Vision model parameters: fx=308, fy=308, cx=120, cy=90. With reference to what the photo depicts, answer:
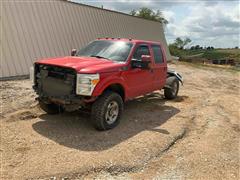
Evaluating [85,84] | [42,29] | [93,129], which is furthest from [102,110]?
[42,29]

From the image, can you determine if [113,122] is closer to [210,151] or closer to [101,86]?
[101,86]

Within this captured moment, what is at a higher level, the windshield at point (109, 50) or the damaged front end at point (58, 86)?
the windshield at point (109, 50)

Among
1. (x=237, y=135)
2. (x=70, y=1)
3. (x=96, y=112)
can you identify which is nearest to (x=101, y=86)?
(x=96, y=112)

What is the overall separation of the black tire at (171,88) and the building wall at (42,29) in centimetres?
617

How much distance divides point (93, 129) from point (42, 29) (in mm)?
8659

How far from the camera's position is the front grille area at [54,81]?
6.49m

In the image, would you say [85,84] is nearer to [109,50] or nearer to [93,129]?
[93,129]

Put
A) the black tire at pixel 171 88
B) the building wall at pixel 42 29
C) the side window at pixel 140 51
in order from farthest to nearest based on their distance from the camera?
the building wall at pixel 42 29, the black tire at pixel 171 88, the side window at pixel 140 51

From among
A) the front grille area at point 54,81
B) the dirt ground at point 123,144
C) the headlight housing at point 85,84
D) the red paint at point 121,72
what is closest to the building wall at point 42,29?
the dirt ground at point 123,144

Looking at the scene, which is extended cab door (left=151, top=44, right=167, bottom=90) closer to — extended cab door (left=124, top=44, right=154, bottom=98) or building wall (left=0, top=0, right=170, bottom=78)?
extended cab door (left=124, top=44, right=154, bottom=98)

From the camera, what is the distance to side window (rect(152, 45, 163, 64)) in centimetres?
918

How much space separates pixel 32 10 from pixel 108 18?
6.65m

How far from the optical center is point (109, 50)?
26.2ft

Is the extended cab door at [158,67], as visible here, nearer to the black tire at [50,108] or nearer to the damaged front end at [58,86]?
the black tire at [50,108]
